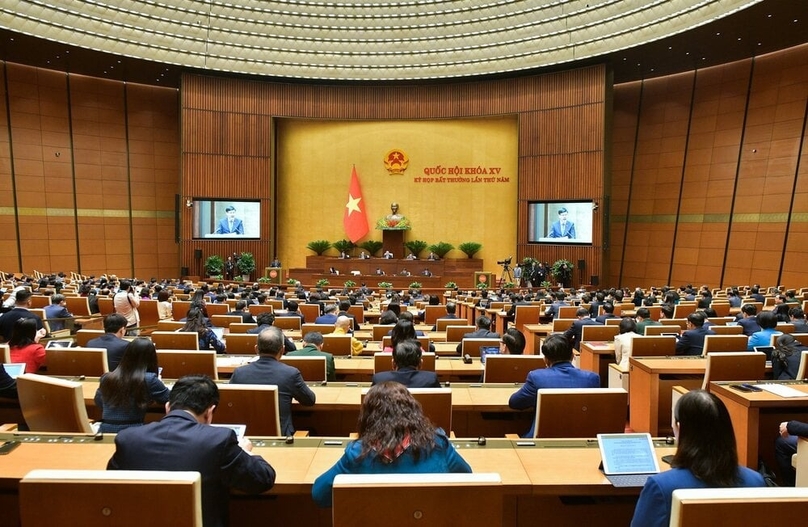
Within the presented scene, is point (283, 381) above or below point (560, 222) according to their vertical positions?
below

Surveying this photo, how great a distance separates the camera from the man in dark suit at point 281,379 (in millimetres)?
3406

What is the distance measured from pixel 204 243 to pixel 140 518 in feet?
64.1

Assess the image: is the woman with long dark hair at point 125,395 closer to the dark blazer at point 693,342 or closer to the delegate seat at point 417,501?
the delegate seat at point 417,501

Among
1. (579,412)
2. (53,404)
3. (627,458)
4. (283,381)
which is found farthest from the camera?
(283,381)

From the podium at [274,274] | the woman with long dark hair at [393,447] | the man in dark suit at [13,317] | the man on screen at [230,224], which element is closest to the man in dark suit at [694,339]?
the woman with long dark hair at [393,447]

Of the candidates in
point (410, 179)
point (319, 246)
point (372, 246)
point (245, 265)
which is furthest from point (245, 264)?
point (410, 179)

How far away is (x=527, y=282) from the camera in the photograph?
18.9m

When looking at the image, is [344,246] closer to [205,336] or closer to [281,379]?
[205,336]

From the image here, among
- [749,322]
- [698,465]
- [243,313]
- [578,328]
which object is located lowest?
[243,313]

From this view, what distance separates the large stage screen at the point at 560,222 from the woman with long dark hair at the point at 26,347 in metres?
17.0

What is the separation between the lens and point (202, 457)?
202cm

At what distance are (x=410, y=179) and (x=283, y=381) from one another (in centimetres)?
1873

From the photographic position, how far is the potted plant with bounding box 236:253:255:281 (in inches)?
781

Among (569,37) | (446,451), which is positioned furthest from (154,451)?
(569,37)
